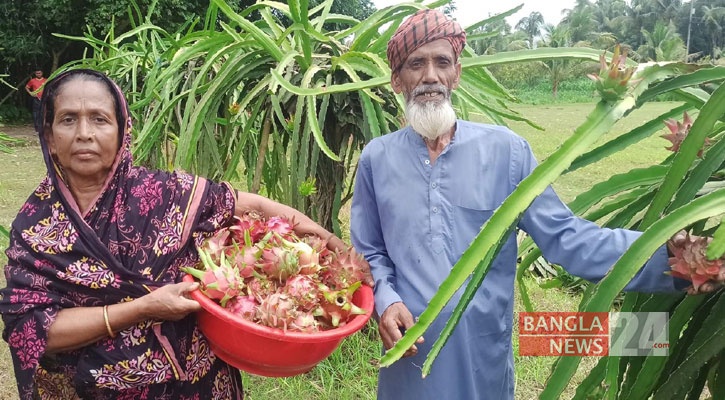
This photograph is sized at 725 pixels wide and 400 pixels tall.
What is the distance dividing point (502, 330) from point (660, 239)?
0.57 metres

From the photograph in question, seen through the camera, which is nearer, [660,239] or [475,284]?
[660,239]

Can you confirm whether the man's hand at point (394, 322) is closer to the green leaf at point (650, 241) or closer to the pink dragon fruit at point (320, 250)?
the pink dragon fruit at point (320, 250)

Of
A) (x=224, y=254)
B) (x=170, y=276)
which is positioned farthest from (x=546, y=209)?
(x=170, y=276)

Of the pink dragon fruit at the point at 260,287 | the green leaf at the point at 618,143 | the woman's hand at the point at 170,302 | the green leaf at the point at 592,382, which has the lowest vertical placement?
the green leaf at the point at 592,382

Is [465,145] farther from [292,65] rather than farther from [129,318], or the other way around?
[292,65]

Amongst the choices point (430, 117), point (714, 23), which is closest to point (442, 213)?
point (430, 117)

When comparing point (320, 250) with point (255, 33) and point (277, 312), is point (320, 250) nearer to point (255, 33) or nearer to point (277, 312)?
point (277, 312)

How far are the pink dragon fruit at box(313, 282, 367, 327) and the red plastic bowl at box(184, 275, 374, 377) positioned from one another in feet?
0.06

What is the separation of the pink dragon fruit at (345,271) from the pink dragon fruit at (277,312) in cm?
14

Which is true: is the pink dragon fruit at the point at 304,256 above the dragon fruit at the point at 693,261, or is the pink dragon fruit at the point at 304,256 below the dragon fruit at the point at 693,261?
below

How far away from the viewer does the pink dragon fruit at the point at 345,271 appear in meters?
1.18

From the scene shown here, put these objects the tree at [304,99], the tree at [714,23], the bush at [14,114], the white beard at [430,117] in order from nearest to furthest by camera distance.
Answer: the white beard at [430,117]
the tree at [304,99]
the bush at [14,114]
the tree at [714,23]

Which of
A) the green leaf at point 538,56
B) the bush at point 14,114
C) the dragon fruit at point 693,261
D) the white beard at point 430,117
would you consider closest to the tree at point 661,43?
the bush at point 14,114

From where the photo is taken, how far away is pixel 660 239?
767mm
